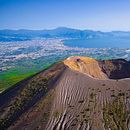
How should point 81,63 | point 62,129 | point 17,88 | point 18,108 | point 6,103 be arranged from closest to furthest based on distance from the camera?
point 62,129, point 18,108, point 6,103, point 17,88, point 81,63

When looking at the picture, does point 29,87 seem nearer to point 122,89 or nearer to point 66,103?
point 66,103

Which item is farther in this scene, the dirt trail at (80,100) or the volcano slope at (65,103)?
the volcano slope at (65,103)

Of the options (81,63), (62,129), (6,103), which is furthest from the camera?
(81,63)

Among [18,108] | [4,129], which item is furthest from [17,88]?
[4,129]

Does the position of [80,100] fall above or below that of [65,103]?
above

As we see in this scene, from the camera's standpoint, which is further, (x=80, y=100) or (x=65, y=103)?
(x=80, y=100)

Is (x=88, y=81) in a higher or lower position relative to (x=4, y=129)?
higher

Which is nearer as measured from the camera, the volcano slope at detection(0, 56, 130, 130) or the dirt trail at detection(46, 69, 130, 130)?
the dirt trail at detection(46, 69, 130, 130)

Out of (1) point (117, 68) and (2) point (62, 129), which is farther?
(1) point (117, 68)
